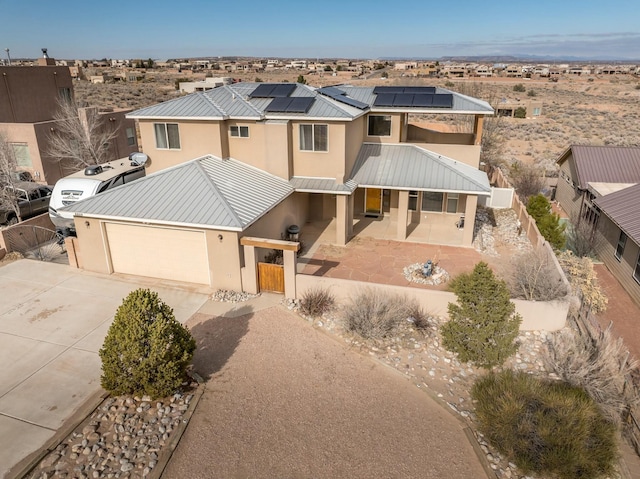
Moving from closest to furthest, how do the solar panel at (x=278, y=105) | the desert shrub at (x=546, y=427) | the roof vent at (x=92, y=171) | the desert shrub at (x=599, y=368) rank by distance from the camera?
the desert shrub at (x=546, y=427), the desert shrub at (x=599, y=368), the solar panel at (x=278, y=105), the roof vent at (x=92, y=171)

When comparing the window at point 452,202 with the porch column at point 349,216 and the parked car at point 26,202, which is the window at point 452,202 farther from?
the parked car at point 26,202

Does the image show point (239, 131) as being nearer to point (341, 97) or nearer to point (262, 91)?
point (262, 91)

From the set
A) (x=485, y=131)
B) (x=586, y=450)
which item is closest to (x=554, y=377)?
(x=586, y=450)

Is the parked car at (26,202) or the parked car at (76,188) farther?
the parked car at (26,202)

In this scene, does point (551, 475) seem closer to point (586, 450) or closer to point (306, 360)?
point (586, 450)

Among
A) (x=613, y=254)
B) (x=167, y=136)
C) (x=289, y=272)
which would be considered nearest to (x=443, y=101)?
(x=613, y=254)

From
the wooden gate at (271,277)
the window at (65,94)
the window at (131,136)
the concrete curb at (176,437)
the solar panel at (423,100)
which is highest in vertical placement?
the solar panel at (423,100)

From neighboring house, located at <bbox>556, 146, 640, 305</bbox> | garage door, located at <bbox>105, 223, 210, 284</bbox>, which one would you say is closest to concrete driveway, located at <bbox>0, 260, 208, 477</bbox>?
garage door, located at <bbox>105, 223, 210, 284</bbox>

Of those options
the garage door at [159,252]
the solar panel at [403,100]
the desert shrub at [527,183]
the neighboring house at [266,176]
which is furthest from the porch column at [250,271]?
the desert shrub at [527,183]
